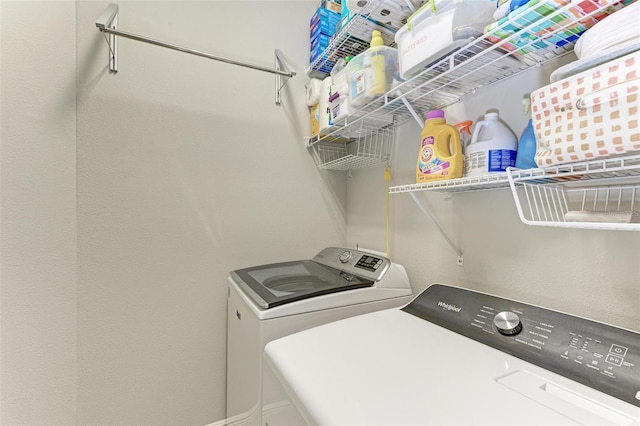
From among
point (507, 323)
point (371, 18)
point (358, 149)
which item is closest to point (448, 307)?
point (507, 323)

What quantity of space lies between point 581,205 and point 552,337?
1.38ft

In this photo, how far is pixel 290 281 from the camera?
149 cm

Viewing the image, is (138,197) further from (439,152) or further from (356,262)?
(439,152)

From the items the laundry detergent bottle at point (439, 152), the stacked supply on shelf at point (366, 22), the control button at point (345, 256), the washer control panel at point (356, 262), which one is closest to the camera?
the laundry detergent bottle at point (439, 152)

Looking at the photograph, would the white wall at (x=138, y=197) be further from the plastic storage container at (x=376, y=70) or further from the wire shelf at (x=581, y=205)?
the wire shelf at (x=581, y=205)

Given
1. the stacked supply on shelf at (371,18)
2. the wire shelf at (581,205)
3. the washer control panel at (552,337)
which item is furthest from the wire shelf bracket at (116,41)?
the washer control panel at (552,337)

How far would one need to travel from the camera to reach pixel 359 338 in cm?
94

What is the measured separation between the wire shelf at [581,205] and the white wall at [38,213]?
1880 millimetres

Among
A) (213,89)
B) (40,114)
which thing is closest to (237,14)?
(213,89)

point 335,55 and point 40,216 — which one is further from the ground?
point 335,55

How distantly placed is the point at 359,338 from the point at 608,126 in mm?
815

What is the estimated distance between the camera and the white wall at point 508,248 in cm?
87

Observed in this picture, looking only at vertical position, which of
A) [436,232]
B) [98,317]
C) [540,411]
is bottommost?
[98,317]

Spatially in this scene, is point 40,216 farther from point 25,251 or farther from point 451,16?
point 451,16
